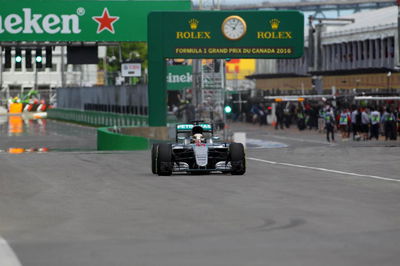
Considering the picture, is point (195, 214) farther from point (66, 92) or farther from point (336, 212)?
point (66, 92)

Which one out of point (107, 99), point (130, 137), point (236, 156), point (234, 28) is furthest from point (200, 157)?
point (107, 99)

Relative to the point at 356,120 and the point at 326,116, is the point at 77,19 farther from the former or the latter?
the point at 356,120

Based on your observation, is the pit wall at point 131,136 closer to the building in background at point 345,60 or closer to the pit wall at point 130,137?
the pit wall at point 130,137

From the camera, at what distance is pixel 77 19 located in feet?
149

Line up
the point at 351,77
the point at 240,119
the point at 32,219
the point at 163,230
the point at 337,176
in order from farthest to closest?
the point at 240,119
the point at 351,77
the point at 337,176
the point at 32,219
the point at 163,230

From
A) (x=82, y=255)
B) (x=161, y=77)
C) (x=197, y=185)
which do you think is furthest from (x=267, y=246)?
(x=161, y=77)

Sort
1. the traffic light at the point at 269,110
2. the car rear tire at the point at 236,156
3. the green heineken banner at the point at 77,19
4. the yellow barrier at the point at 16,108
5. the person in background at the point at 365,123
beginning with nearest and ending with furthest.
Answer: the car rear tire at the point at 236,156
the green heineken banner at the point at 77,19
the person in background at the point at 365,123
the traffic light at the point at 269,110
the yellow barrier at the point at 16,108

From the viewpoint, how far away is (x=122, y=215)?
49.1ft

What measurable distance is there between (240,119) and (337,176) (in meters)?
64.6

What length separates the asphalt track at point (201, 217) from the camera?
35.2ft

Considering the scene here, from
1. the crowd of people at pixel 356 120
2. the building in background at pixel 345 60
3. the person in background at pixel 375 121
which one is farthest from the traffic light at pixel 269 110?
the person in background at pixel 375 121

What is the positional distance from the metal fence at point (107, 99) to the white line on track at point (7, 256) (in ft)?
141

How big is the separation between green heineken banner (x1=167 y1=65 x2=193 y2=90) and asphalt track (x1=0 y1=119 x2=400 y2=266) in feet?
129

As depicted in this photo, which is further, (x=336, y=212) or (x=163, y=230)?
(x=336, y=212)
